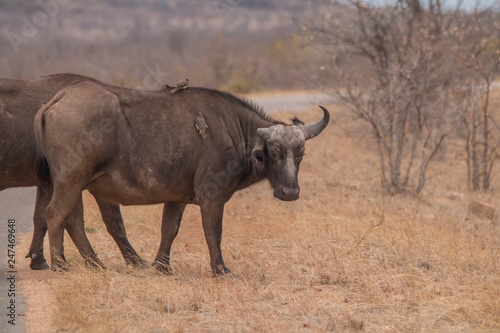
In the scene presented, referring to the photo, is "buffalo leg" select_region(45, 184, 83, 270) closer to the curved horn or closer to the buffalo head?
the buffalo head

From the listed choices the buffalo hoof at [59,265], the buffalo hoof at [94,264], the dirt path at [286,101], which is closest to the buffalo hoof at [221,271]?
the buffalo hoof at [94,264]

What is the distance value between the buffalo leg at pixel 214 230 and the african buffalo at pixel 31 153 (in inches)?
35.2

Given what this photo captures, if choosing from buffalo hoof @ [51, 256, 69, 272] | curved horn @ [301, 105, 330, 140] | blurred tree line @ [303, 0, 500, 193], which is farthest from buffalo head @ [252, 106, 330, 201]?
blurred tree line @ [303, 0, 500, 193]

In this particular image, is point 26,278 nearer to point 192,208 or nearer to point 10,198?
point 192,208

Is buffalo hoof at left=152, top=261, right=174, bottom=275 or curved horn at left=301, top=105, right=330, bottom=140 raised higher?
curved horn at left=301, top=105, right=330, bottom=140

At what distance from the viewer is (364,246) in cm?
844

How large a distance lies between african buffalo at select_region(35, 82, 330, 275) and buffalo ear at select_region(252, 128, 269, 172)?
10mm

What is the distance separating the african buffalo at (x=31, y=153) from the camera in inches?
284

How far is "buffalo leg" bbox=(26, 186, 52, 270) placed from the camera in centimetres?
766

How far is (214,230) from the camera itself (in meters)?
7.32

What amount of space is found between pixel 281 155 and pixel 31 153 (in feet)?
8.70

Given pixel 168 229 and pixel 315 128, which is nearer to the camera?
pixel 315 128

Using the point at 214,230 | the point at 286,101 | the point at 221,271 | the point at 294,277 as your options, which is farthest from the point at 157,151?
Answer: the point at 286,101

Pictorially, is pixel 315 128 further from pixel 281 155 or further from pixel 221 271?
pixel 221 271
